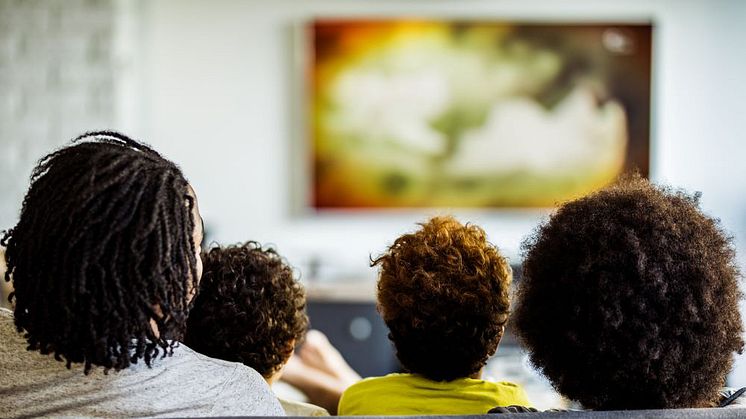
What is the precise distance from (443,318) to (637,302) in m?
0.30

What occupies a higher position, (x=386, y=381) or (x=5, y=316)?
(x=5, y=316)

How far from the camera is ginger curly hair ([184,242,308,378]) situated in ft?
3.91

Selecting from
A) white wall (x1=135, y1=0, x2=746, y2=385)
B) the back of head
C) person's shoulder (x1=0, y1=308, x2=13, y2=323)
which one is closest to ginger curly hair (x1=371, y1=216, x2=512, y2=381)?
the back of head

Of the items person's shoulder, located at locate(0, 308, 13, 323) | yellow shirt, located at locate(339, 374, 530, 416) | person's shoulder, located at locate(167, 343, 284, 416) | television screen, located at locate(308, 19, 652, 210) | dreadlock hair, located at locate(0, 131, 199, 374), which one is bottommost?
yellow shirt, located at locate(339, 374, 530, 416)

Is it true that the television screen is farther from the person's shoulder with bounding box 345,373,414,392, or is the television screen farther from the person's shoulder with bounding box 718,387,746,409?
the person's shoulder with bounding box 718,387,746,409

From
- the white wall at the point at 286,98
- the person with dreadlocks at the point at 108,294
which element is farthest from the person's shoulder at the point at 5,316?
the white wall at the point at 286,98

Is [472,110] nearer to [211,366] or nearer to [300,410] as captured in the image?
[300,410]

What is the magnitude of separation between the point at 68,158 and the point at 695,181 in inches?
135

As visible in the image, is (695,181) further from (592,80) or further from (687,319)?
(687,319)

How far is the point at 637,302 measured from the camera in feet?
2.97

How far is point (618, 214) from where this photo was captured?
0.95 meters

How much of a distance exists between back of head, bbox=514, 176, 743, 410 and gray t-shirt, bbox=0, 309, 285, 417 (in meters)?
0.39

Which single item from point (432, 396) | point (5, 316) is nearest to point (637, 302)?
point (432, 396)

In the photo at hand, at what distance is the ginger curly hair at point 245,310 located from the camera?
119 centimetres
